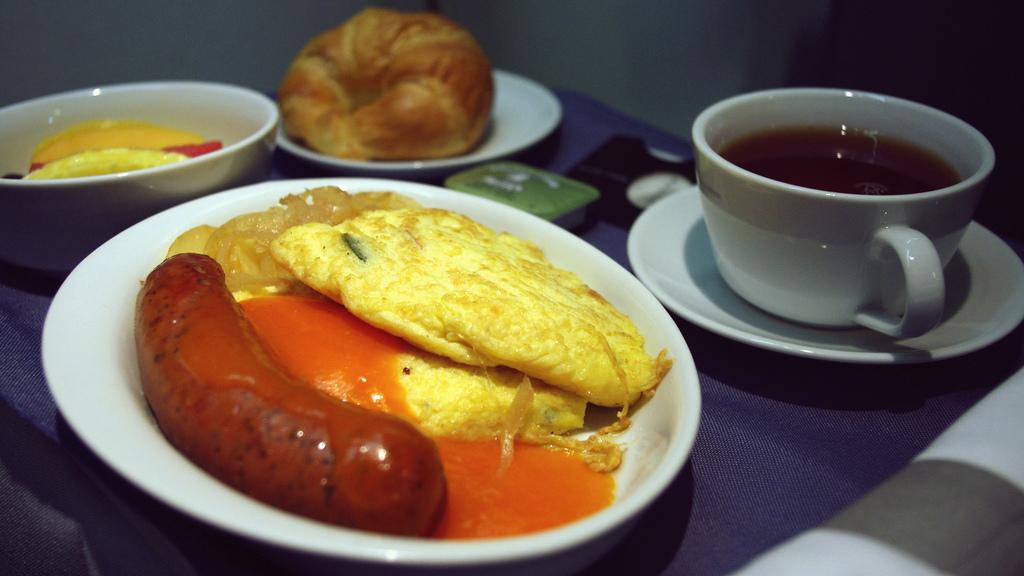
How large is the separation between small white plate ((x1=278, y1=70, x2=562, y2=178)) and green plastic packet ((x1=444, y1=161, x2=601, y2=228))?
16 centimetres

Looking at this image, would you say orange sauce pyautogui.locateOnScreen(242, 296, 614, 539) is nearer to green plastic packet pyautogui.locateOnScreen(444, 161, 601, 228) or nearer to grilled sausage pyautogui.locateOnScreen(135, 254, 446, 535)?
grilled sausage pyautogui.locateOnScreen(135, 254, 446, 535)

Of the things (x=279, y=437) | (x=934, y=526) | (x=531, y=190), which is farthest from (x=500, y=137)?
(x=934, y=526)

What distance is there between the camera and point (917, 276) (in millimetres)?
1333

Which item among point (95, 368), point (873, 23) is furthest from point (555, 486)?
point (873, 23)

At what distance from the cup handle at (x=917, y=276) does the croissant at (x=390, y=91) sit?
1.68 m

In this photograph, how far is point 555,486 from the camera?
121 centimetres

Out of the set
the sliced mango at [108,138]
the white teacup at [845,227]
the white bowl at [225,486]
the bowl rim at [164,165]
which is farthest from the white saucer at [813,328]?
the sliced mango at [108,138]

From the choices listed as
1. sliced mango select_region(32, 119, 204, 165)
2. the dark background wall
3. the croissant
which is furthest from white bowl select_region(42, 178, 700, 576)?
the dark background wall

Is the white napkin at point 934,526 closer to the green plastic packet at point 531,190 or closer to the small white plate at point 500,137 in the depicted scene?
the green plastic packet at point 531,190

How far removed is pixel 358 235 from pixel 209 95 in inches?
50.7

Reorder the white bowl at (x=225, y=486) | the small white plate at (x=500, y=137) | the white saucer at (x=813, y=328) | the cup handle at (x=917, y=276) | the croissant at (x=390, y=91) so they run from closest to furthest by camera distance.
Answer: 1. the white bowl at (x=225, y=486)
2. the cup handle at (x=917, y=276)
3. the white saucer at (x=813, y=328)
4. the small white plate at (x=500, y=137)
5. the croissant at (x=390, y=91)

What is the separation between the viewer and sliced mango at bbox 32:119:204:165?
7.08 feet

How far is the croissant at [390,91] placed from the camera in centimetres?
262

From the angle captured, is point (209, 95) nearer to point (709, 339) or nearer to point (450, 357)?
point (450, 357)
